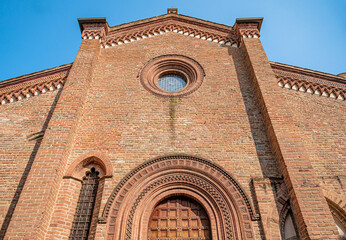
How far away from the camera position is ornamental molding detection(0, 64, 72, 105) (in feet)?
26.6

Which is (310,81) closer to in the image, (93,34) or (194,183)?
(194,183)

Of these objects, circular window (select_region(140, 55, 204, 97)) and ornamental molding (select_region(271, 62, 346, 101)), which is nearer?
ornamental molding (select_region(271, 62, 346, 101))

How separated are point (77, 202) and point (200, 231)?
117 inches

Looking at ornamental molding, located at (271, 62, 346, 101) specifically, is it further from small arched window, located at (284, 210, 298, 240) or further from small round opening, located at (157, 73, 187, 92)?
small arched window, located at (284, 210, 298, 240)

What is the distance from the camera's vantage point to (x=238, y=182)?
5.88 m

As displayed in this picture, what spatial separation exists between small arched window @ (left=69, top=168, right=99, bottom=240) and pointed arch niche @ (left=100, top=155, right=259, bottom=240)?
1.84 ft

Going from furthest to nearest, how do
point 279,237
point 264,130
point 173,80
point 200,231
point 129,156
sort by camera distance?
1. point 173,80
2. point 264,130
3. point 129,156
4. point 200,231
5. point 279,237

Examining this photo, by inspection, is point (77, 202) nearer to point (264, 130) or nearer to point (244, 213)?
point (244, 213)

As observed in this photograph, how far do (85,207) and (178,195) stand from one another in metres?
2.21

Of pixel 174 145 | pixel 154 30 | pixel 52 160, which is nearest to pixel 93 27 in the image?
pixel 154 30

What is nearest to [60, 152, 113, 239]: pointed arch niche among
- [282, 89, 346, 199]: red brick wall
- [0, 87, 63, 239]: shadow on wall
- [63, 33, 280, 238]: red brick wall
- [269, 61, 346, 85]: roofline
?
[63, 33, 280, 238]: red brick wall

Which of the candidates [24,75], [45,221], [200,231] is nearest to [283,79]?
[200,231]

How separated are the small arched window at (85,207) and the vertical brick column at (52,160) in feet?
1.89

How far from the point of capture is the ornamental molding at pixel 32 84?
809cm
